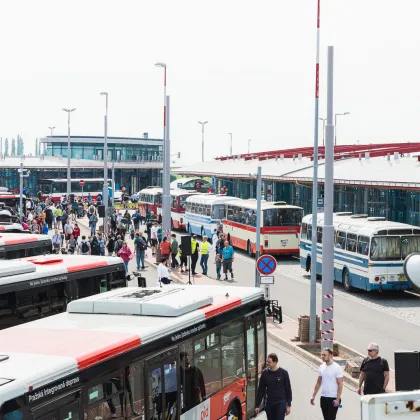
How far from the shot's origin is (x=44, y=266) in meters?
16.9

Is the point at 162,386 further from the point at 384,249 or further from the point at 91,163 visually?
the point at 91,163

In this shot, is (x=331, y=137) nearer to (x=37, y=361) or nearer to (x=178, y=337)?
(x=178, y=337)

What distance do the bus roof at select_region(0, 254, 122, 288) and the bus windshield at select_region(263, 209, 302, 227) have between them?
21981 mm

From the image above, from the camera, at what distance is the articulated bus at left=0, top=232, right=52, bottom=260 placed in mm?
23562

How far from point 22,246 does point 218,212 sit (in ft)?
81.8

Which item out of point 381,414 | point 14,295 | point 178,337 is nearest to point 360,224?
point 14,295

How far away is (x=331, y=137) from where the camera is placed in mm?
19984

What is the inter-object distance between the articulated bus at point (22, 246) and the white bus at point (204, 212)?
76.1ft

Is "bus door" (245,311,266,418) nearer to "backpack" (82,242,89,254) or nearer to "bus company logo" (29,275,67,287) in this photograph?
"bus company logo" (29,275,67,287)

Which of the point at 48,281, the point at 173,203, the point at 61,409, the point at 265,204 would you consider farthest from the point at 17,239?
the point at 173,203

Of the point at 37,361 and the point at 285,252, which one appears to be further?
the point at 285,252

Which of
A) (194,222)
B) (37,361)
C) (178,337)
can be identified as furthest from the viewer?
(194,222)

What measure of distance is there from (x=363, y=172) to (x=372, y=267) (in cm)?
1350

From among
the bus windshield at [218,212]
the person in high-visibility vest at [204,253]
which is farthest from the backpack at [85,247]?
the bus windshield at [218,212]
